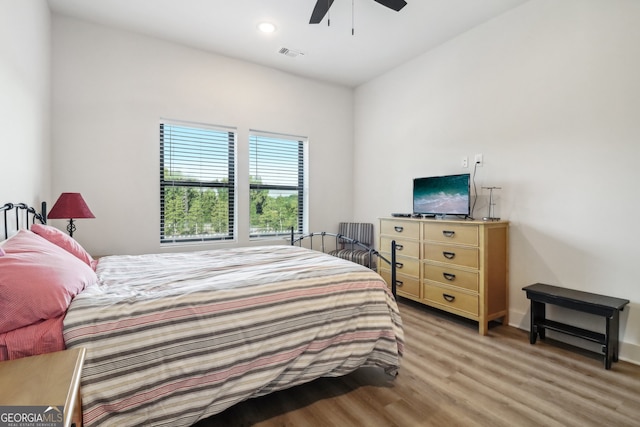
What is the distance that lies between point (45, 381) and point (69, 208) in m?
2.28

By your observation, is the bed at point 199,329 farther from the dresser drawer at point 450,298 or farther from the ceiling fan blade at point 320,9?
the ceiling fan blade at point 320,9

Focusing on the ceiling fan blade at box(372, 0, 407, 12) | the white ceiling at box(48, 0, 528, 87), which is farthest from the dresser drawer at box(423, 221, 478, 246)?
the white ceiling at box(48, 0, 528, 87)

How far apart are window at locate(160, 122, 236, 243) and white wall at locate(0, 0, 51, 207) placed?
106cm

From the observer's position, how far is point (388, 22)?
3131 mm

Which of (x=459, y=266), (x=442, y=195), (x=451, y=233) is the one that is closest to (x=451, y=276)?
(x=459, y=266)

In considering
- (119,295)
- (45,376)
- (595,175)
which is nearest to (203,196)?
(119,295)

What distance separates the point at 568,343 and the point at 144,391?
10.3 feet

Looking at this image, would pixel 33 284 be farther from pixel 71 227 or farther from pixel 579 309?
pixel 579 309

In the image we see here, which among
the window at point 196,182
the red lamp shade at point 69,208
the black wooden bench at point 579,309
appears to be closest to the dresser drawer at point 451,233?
the black wooden bench at point 579,309

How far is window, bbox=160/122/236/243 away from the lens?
3611 mm

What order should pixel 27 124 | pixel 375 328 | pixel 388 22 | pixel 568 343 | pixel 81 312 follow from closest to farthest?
pixel 81 312 < pixel 375 328 < pixel 27 124 < pixel 568 343 < pixel 388 22

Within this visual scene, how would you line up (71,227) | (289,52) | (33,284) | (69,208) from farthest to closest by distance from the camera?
(289,52) < (71,227) < (69,208) < (33,284)

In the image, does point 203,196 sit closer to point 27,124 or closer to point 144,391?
point 27,124

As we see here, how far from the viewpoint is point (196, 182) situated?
3775 millimetres
